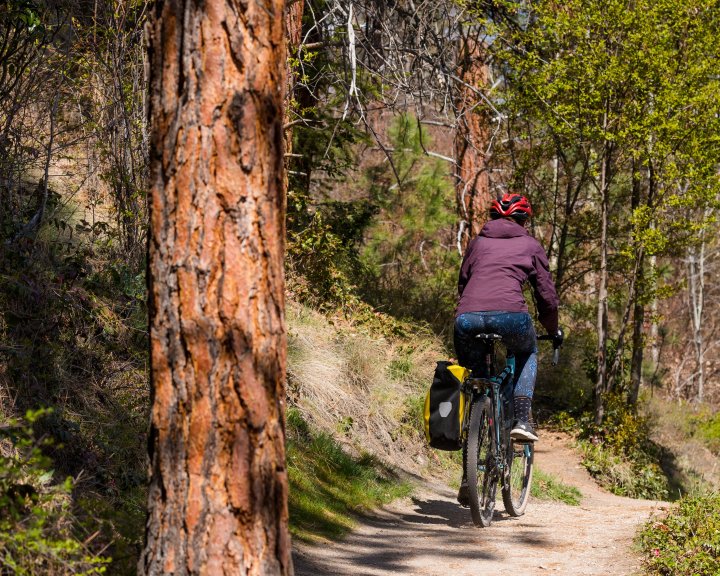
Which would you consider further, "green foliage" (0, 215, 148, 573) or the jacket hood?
the jacket hood

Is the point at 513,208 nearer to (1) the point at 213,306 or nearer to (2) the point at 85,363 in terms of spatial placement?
(2) the point at 85,363

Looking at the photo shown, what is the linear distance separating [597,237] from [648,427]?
3.78 metres

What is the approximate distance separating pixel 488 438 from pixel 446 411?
57 centimetres

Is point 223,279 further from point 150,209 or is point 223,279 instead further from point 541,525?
point 541,525

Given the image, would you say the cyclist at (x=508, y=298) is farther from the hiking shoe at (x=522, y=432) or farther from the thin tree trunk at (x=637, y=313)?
the thin tree trunk at (x=637, y=313)

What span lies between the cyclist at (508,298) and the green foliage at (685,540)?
4.71ft

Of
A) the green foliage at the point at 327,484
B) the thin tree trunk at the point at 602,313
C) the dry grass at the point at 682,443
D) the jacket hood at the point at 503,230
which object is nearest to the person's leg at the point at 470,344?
the jacket hood at the point at 503,230

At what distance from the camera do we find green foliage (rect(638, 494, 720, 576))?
512 cm

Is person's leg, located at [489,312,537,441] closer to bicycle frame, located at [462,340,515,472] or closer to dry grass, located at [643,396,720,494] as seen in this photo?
bicycle frame, located at [462,340,515,472]

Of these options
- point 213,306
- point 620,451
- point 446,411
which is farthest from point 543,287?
point 620,451

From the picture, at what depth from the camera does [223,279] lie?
3389 mm

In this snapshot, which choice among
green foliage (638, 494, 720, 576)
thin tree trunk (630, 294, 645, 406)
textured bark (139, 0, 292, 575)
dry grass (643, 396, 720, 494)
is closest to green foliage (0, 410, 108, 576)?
textured bark (139, 0, 292, 575)

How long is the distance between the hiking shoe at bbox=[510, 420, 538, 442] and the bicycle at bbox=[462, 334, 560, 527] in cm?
11

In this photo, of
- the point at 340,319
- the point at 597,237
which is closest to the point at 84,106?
the point at 340,319
